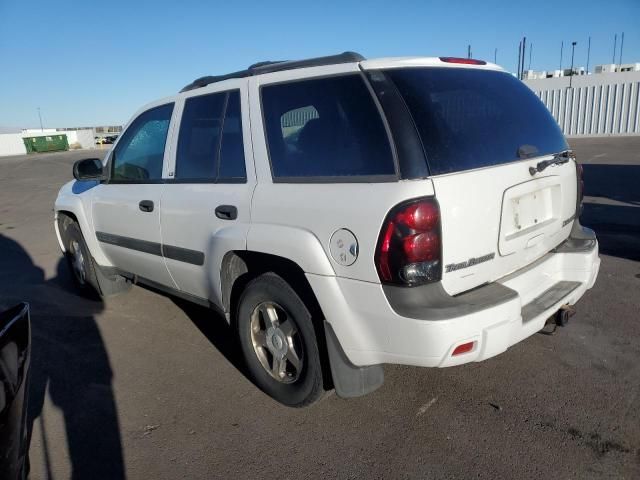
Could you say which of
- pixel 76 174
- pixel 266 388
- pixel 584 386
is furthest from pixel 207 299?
pixel 584 386

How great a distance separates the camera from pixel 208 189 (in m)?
3.24

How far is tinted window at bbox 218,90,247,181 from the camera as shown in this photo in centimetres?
306

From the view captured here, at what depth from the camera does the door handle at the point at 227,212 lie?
2.97 m

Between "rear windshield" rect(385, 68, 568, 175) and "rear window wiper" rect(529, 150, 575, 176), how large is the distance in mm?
53

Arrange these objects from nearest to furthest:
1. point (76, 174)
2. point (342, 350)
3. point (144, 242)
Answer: point (342, 350)
point (144, 242)
point (76, 174)

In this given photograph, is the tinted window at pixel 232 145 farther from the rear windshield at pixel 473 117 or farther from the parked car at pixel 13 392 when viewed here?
the parked car at pixel 13 392

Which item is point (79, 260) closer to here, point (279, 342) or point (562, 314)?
point (279, 342)

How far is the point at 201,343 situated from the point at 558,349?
273 centimetres

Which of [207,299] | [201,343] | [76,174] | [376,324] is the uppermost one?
[76,174]

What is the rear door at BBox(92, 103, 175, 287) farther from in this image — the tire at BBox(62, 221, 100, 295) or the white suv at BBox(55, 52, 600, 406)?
the tire at BBox(62, 221, 100, 295)

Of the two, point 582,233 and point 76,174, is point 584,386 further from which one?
point 76,174

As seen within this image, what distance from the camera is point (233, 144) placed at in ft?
10.2

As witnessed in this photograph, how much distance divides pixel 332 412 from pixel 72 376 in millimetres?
1969

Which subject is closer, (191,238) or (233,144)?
(233,144)
